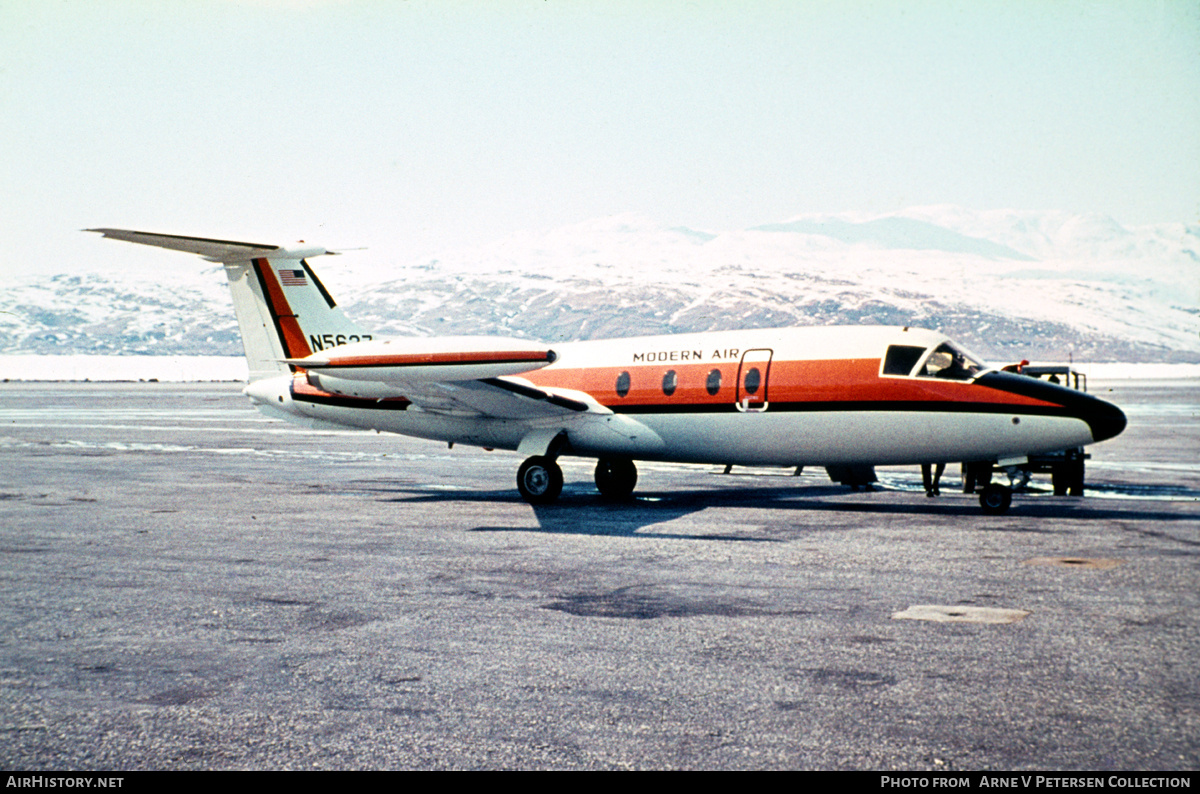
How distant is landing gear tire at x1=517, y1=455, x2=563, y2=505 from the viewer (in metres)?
19.9

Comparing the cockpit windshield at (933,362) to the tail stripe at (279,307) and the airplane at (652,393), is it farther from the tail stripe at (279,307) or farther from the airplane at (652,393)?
the tail stripe at (279,307)

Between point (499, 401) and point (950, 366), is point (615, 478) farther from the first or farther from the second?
point (950, 366)

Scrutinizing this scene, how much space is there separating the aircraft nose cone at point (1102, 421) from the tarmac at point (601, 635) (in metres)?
1.36

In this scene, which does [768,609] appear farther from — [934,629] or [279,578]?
[279,578]

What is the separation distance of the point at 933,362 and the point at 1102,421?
272cm

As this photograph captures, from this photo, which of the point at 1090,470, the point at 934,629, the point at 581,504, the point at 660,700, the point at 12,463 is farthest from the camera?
the point at 12,463

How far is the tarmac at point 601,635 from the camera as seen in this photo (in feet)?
21.1

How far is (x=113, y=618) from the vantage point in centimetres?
993

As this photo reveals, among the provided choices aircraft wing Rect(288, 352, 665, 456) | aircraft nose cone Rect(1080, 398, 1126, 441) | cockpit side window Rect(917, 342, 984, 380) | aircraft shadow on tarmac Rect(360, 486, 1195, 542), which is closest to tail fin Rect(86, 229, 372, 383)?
aircraft wing Rect(288, 352, 665, 456)

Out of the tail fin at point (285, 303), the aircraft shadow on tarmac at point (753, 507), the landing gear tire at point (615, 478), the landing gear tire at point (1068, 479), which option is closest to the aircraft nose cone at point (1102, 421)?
the aircraft shadow on tarmac at point (753, 507)

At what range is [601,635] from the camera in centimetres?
916

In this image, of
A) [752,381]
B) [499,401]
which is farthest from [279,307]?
[752,381]

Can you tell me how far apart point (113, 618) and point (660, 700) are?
5.57 metres
